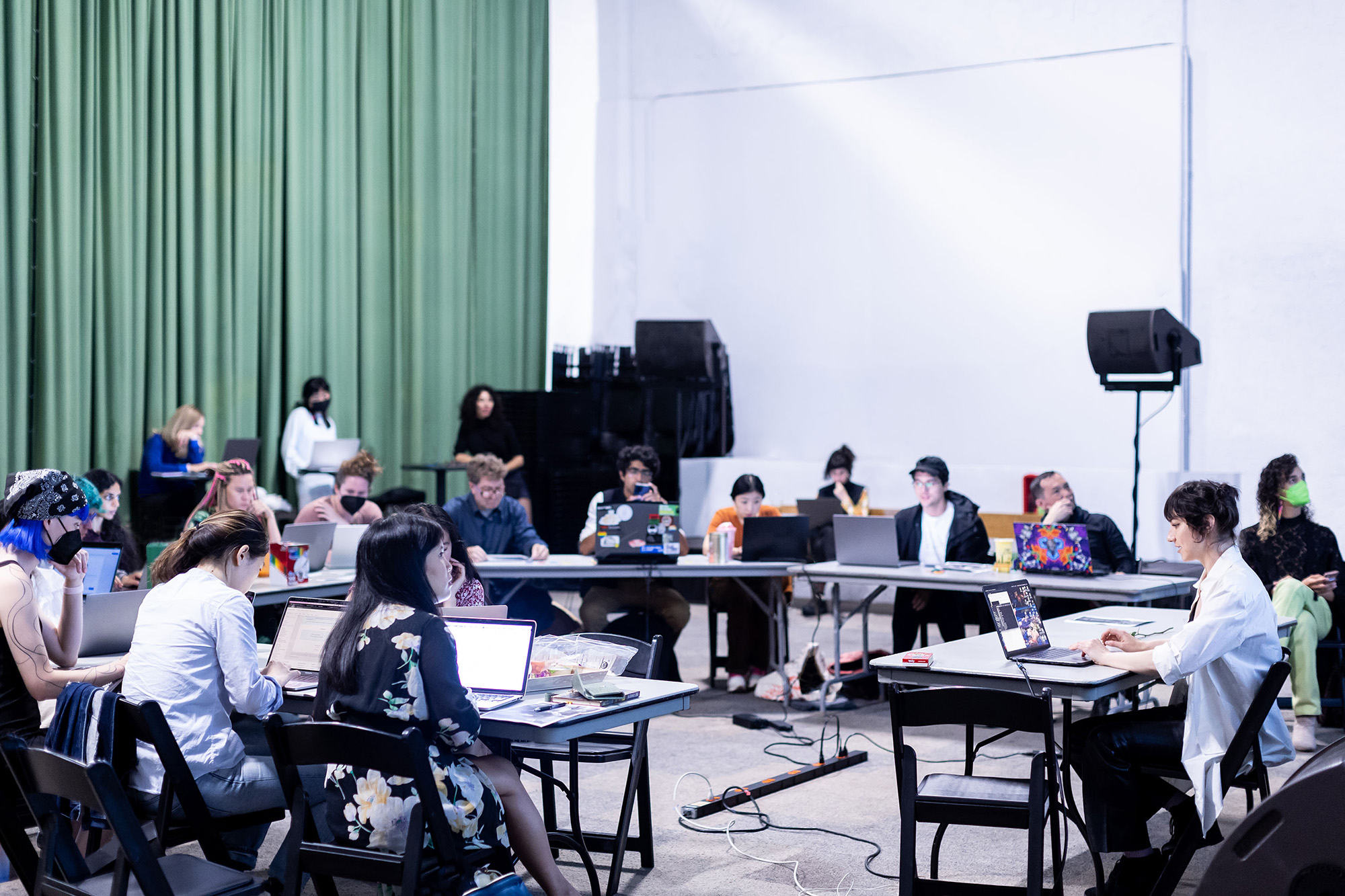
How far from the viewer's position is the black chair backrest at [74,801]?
8.11 feet

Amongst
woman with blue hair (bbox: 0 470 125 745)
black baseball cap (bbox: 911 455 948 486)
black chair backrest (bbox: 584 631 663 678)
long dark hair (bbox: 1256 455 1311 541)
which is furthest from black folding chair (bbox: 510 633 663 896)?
long dark hair (bbox: 1256 455 1311 541)

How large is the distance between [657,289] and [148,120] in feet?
13.9

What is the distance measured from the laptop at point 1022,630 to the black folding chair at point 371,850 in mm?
1724

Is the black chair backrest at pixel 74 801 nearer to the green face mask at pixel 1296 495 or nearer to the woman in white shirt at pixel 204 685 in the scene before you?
the woman in white shirt at pixel 204 685

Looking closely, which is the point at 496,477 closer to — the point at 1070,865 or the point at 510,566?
the point at 510,566

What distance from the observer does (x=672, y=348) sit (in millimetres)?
9961

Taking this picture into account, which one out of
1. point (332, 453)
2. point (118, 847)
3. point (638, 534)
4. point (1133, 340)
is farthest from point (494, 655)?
point (332, 453)

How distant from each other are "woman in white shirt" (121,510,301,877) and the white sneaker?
4.06m

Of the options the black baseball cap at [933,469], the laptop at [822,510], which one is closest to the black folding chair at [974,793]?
the black baseball cap at [933,469]

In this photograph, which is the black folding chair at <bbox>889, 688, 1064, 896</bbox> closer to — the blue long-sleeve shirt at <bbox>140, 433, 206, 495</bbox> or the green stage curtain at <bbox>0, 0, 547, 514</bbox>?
the blue long-sleeve shirt at <bbox>140, 433, 206, 495</bbox>

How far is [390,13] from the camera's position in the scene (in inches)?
393

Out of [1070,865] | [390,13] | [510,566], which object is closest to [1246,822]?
[1070,865]

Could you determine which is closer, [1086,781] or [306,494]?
[1086,781]

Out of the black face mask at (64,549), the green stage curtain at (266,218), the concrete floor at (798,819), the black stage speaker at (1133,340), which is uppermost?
the green stage curtain at (266,218)
